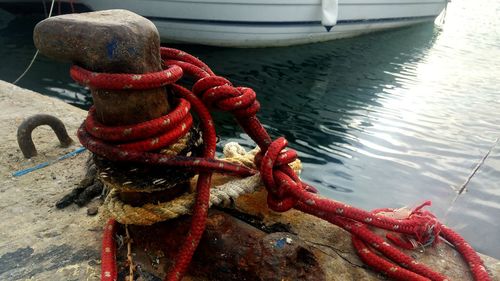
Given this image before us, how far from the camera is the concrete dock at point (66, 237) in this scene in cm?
170

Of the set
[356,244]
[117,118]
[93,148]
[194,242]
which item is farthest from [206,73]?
[356,244]

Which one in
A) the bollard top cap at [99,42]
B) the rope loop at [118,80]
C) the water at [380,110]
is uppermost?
the bollard top cap at [99,42]

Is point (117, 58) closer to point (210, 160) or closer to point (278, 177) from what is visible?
point (210, 160)

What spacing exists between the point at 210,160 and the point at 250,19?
7.68m

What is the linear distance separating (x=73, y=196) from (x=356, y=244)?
5.01ft

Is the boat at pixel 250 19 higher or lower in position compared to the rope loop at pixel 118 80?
lower

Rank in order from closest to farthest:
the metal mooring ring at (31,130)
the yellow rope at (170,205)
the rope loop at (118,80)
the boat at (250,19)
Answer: the rope loop at (118,80) → the yellow rope at (170,205) → the metal mooring ring at (31,130) → the boat at (250,19)

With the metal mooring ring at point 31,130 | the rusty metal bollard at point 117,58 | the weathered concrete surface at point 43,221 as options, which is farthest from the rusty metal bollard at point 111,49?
the metal mooring ring at point 31,130

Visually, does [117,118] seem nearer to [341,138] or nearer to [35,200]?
[35,200]

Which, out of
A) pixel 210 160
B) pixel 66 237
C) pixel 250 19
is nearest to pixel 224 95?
pixel 210 160

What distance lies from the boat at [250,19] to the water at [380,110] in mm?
312

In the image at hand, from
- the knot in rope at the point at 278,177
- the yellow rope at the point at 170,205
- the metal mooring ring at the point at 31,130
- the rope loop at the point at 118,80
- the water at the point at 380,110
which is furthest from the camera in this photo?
the water at the point at 380,110

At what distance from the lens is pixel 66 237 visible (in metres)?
1.90

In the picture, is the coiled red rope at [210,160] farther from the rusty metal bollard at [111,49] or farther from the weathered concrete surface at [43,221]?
the weathered concrete surface at [43,221]
